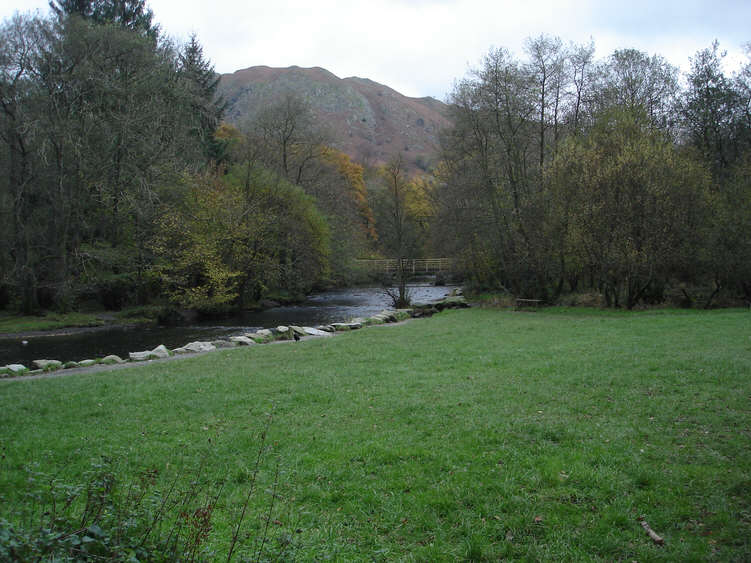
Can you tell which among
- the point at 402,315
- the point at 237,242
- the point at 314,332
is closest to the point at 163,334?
the point at 314,332

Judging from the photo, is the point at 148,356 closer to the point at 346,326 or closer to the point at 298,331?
the point at 298,331

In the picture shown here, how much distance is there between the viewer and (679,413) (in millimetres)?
7441

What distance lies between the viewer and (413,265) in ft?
168

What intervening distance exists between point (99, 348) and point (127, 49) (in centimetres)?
1814

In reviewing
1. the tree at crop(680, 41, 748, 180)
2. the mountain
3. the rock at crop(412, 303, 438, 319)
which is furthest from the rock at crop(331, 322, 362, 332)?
the mountain

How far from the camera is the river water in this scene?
19141 mm

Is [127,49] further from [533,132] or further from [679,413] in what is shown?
[679,413]

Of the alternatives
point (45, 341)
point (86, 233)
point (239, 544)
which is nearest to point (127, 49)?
point (86, 233)

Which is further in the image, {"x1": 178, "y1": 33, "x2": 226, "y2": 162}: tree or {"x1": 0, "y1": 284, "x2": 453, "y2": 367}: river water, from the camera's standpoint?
{"x1": 178, "y1": 33, "x2": 226, "y2": 162}: tree

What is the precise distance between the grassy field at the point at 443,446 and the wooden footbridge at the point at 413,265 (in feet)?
111

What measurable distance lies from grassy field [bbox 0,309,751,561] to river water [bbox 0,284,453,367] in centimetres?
895

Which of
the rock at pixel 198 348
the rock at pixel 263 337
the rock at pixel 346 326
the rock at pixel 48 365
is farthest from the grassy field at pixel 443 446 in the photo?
the rock at pixel 346 326

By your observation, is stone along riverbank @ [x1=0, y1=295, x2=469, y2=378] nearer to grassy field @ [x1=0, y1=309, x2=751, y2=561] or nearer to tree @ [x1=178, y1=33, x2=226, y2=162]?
grassy field @ [x1=0, y1=309, x2=751, y2=561]

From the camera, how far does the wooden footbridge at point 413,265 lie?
1820 inches
